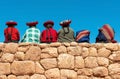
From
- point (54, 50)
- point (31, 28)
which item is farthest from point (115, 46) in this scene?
point (31, 28)

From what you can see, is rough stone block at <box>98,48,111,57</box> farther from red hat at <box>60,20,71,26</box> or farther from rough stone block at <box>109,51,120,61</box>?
red hat at <box>60,20,71,26</box>

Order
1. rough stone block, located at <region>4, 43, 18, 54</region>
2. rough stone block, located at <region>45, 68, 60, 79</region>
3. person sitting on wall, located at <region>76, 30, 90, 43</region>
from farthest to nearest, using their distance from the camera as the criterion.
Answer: person sitting on wall, located at <region>76, 30, 90, 43</region>
rough stone block, located at <region>4, 43, 18, 54</region>
rough stone block, located at <region>45, 68, 60, 79</region>

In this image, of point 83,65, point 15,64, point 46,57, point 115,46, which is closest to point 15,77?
point 15,64

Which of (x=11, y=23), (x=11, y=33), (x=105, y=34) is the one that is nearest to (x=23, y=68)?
(x=11, y=33)

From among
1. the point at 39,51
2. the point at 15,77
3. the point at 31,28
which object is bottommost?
the point at 15,77

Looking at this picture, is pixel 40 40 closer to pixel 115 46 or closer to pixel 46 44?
pixel 46 44

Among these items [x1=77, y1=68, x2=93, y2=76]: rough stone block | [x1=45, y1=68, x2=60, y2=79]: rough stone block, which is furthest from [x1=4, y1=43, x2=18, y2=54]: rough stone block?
[x1=77, y1=68, x2=93, y2=76]: rough stone block

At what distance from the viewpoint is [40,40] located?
467 inches

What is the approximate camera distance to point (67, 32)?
1173cm

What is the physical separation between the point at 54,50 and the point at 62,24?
2.86 feet

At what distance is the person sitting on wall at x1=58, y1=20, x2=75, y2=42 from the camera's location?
38.5 feet

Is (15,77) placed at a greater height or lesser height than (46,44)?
lesser

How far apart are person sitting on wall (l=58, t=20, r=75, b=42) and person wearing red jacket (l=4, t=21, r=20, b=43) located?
1.32 meters

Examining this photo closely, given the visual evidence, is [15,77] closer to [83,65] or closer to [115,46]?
[83,65]
